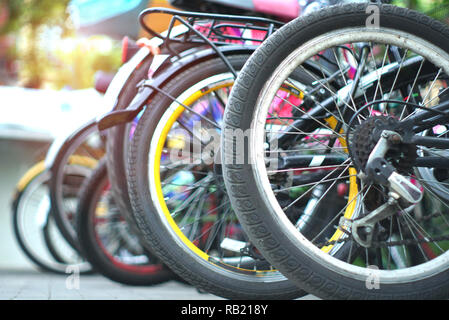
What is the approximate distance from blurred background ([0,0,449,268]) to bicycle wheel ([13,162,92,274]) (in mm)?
679

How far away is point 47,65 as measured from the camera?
11.1m

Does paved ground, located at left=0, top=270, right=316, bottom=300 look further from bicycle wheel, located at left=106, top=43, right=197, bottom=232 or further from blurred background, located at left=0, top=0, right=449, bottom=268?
blurred background, located at left=0, top=0, right=449, bottom=268

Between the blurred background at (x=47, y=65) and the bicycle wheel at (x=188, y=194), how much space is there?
81 centimetres

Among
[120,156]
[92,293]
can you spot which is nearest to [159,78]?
[120,156]

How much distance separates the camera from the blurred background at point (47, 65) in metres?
5.23

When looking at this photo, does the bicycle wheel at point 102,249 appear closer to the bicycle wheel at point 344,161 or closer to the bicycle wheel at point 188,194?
the bicycle wheel at point 188,194

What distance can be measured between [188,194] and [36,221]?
2877mm

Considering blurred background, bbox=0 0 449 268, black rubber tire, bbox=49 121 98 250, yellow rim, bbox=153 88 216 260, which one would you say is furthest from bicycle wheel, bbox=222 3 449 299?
black rubber tire, bbox=49 121 98 250

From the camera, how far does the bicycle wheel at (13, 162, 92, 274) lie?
447 cm

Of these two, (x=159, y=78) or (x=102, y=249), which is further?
(x=102, y=249)

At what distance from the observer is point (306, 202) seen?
228 cm

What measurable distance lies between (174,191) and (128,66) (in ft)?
1.88

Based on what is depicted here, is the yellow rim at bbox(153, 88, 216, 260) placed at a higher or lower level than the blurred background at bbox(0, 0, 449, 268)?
lower

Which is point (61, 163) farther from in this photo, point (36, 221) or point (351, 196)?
point (351, 196)
